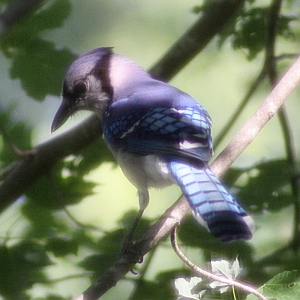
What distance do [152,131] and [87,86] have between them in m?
0.32

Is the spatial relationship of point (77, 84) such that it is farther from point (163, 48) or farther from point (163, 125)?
point (163, 48)

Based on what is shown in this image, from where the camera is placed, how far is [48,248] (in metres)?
1.45

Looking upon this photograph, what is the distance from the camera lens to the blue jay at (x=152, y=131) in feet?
2.88

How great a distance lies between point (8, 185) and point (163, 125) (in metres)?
0.60

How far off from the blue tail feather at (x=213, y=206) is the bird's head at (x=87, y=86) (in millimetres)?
447

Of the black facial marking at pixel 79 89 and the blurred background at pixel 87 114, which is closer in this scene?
the black facial marking at pixel 79 89

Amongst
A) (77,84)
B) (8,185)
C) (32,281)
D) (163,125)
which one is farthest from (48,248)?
(163,125)

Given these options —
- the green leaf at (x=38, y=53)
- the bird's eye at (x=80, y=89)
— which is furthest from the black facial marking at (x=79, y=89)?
the green leaf at (x=38, y=53)

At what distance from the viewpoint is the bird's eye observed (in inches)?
52.0

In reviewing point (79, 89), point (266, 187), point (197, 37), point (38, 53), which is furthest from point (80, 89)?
point (266, 187)

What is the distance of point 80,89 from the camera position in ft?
4.38

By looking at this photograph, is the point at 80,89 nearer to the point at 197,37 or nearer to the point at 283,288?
the point at 197,37

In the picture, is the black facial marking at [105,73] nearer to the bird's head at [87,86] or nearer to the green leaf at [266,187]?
the bird's head at [87,86]

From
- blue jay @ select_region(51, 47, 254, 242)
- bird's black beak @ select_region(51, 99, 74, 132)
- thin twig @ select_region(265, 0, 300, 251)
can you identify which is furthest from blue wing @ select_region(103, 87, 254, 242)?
thin twig @ select_region(265, 0, 300, 251)
